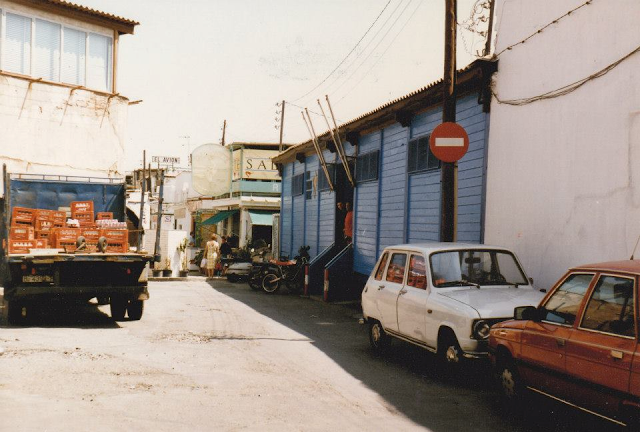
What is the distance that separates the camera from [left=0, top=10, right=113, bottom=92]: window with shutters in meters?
20.4

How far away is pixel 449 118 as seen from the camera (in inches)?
424

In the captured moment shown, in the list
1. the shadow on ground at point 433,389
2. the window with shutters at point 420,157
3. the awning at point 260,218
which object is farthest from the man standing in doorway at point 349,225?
the awning at point 260,218

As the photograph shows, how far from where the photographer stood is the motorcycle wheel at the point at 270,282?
20000mm

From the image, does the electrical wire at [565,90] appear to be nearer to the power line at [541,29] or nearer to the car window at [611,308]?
the power line at [541,29]

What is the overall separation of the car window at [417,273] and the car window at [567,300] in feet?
8.83

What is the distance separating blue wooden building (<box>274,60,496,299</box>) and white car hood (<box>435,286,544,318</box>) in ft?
14.1

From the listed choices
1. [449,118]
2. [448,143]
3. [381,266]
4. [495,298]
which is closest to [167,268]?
[381,266]

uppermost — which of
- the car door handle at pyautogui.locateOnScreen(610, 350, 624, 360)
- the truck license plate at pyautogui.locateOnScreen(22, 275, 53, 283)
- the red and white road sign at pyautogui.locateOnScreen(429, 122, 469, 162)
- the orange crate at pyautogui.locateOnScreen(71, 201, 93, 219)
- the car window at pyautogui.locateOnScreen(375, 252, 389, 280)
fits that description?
the red and white road sign at pyautogui.locateOnScreen(429, 122, 469, 162)

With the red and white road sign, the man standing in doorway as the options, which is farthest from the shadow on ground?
the man standing in doorway

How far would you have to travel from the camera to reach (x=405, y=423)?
19.5ft

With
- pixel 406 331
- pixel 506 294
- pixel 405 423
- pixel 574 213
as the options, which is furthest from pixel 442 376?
pixel 574 213

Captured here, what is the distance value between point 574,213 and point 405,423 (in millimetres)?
5422

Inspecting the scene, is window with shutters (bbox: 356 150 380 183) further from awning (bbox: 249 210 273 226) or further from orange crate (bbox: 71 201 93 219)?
awning (bbox: 249 210 273 226)

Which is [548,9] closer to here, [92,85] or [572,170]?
[572,170]
